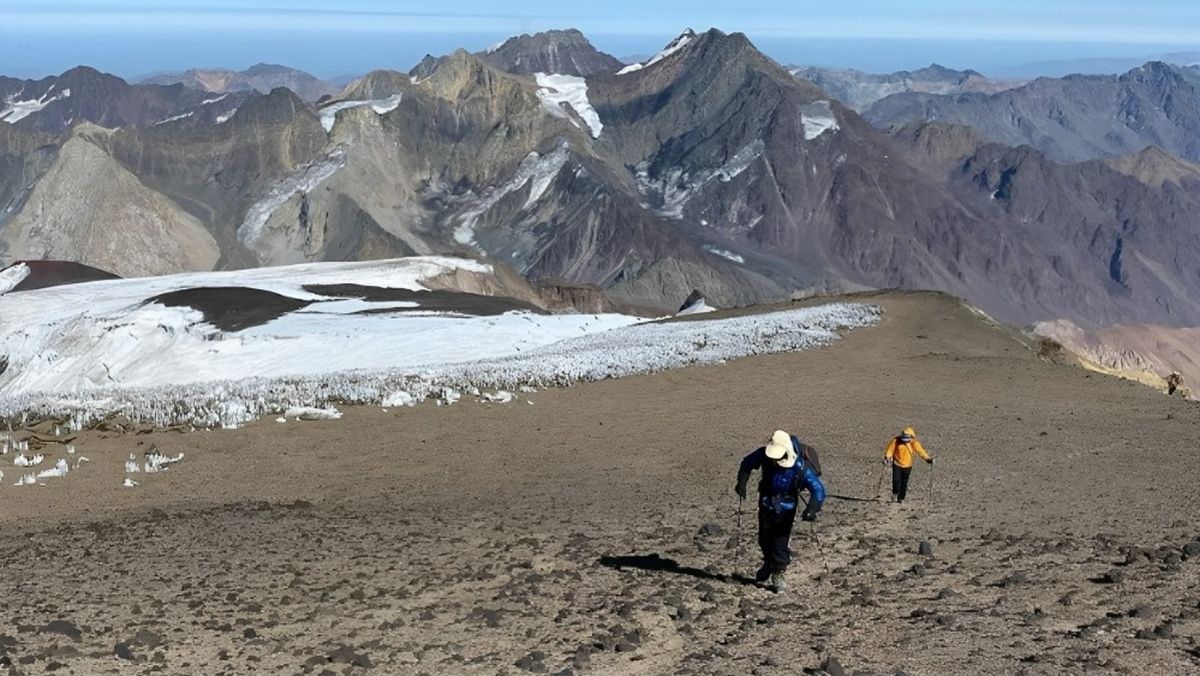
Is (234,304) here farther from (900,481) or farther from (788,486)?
(788,486)

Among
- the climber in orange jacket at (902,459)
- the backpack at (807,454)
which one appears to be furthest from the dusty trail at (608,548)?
the backpack at (807,454)

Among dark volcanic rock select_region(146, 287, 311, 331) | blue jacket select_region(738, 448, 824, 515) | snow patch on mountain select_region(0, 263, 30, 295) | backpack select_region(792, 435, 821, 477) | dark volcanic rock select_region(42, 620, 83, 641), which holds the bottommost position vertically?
snow patch on mountain select_region(0, 263, 30, 295)

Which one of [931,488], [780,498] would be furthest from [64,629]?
[931,488]

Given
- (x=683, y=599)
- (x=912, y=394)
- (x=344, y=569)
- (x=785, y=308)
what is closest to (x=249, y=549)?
(x=344, y=569)

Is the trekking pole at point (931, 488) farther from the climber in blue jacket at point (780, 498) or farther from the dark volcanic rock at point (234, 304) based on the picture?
the dark volcanic rock at point (234, 304)

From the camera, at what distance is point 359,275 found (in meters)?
71.5

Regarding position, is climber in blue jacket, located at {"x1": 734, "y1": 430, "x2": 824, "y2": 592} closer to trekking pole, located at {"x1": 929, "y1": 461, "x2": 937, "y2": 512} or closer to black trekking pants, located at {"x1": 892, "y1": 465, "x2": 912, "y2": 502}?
trekking pole, located at {"x1": 929, "y1": 461, "x2": 937, "y2": 512}

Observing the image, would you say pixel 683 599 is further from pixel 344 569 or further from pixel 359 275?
pixel 359 275

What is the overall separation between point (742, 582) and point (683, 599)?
81 cm

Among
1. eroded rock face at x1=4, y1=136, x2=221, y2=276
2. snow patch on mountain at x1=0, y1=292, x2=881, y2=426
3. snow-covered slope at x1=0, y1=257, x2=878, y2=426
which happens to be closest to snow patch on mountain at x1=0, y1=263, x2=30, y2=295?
snow-covered slope at x1=0, y1=257, x2=878, y2=426

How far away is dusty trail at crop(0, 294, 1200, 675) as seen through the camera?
10016 millimetres

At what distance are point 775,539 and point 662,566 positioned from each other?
4.41ft

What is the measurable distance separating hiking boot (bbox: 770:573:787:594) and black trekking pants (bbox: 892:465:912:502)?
13.9 feet

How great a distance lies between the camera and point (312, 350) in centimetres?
3638
